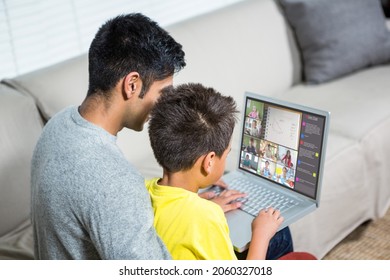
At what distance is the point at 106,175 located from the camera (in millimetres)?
1041

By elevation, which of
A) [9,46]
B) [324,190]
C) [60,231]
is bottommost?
[324,190]

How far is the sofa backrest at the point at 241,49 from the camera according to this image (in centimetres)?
223

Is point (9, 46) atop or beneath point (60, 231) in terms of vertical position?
atop

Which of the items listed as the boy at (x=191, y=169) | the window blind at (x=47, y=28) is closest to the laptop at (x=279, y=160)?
the boy at (x=191, y=169)

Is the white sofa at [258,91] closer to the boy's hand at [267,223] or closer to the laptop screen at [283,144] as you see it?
the laptop screen at [283,144]

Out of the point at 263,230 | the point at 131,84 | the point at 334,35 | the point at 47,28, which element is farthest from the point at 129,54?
the point at 334,35

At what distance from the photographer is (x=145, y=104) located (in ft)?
4.00

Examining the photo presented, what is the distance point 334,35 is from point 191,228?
167 cm

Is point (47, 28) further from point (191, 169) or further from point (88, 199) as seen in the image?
point (88, 199)

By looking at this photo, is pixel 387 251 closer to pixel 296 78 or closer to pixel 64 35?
pixel 296 78

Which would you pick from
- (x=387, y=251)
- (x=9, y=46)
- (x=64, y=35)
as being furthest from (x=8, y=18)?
(x=387, y=251)

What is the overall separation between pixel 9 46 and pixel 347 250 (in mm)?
1438
